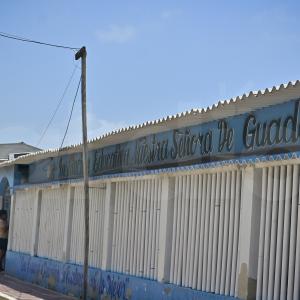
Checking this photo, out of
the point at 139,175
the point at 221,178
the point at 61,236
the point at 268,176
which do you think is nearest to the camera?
the point at 268,176

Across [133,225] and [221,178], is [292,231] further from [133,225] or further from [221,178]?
[133,225]

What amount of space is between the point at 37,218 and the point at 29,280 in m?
1.72

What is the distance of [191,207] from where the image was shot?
35.1ft

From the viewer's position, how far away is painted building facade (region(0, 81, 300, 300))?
8422 millimetres

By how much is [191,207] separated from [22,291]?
6658mm

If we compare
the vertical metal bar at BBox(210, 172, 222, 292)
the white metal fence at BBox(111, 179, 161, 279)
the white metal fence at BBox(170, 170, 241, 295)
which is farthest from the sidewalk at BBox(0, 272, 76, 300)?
the vertical metal bar at BBox(210, 172, 222, 292)

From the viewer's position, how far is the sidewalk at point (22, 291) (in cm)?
1437

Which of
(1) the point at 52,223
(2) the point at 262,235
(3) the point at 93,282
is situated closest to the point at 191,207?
(2) the point at 262,235

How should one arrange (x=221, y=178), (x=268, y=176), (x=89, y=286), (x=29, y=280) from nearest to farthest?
(x=268, y=176) < (x=221, y=178) < (x=89, y=286) < (x=29, y=280)

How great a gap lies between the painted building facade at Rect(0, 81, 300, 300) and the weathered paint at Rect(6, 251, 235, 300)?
1.1 inches

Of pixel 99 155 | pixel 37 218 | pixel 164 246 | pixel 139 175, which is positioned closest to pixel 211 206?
pixel 164 246

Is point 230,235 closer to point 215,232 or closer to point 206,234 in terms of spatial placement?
point 215,232

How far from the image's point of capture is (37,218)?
18266 mm

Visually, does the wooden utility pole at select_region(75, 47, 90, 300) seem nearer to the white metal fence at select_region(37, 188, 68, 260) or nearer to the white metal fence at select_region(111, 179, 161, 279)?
the white metal fence at select_region(111, 179, 161, 279)
